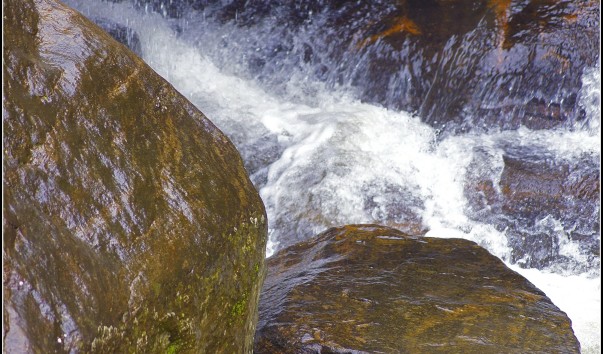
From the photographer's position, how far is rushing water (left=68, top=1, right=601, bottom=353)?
205 inches

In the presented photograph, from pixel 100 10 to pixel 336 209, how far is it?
4224 mm

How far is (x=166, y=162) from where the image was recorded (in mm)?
2232

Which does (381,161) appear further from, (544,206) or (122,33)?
(122,33)

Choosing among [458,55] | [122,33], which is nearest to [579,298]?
[458,55]

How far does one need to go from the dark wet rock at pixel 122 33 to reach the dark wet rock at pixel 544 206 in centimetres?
407

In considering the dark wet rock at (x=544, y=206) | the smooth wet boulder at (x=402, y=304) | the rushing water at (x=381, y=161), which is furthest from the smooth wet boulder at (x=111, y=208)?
the dark wet rock at (x=544, y=206)

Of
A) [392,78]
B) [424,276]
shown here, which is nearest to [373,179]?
[392,78]

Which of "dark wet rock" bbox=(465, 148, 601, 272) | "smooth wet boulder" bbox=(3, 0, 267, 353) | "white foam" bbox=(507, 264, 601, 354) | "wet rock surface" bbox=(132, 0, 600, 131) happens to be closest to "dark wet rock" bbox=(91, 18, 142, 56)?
"wet rock surface" bbox=(132, 0, 600, 131)

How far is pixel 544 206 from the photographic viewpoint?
18.0 feet

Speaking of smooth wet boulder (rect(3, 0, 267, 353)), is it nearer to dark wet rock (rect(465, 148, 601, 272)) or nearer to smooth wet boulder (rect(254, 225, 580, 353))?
smooth wet boulder (rect(254, 225, 580, 353))

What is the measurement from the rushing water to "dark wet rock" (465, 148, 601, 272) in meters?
0.01

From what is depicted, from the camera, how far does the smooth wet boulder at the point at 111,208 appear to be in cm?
171

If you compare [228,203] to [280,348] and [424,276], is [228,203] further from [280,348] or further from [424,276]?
[424,276]

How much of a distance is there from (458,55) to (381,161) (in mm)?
1351
